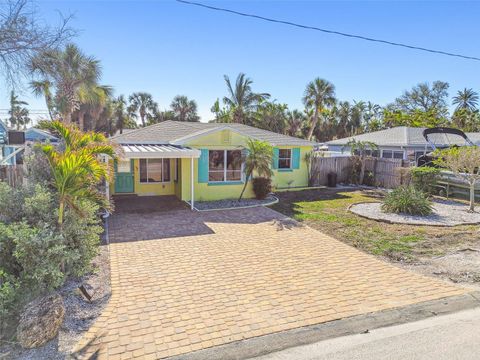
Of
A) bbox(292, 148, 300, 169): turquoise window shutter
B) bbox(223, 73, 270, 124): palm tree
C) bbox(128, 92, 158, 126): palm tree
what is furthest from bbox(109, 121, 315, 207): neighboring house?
bbox(128, 92, 158, 126): palm tree

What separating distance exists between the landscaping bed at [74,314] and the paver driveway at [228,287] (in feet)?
0.63

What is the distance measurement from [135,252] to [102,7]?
7.01 m

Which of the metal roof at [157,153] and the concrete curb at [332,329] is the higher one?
the metal roof at [157,153]

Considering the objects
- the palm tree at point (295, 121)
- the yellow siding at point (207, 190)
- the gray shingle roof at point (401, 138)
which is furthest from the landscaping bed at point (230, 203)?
the palm tree at point (295, 121)

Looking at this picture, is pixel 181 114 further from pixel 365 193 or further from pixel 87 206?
pixel 87 206

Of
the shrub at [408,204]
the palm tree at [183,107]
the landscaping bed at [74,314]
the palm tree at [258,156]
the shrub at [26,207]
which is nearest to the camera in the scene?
the landscaping bed at [74,314]

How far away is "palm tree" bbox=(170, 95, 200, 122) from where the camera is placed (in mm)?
43125

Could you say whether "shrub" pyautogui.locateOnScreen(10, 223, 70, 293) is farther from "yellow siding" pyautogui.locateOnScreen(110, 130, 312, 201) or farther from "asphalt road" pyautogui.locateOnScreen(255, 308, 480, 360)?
"yellow siding" pyautogui.locateOnScreen(110, 130, 312, 201)

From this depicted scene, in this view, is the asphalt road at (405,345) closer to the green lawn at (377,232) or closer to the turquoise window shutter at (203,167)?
the green lawn at (377,232)

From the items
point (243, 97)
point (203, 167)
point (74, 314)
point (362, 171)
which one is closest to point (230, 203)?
point (203, 167)

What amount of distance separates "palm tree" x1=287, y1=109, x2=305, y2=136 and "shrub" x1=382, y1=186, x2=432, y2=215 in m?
26.6

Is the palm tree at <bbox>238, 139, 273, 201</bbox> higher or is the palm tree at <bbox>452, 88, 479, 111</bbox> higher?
the palm tree at <bbox>452, 88, 479, 111</bbox>

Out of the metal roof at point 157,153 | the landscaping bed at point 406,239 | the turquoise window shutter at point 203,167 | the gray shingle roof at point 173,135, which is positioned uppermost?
the gray shingle roof at point 173,135

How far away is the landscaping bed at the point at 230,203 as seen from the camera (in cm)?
1407
